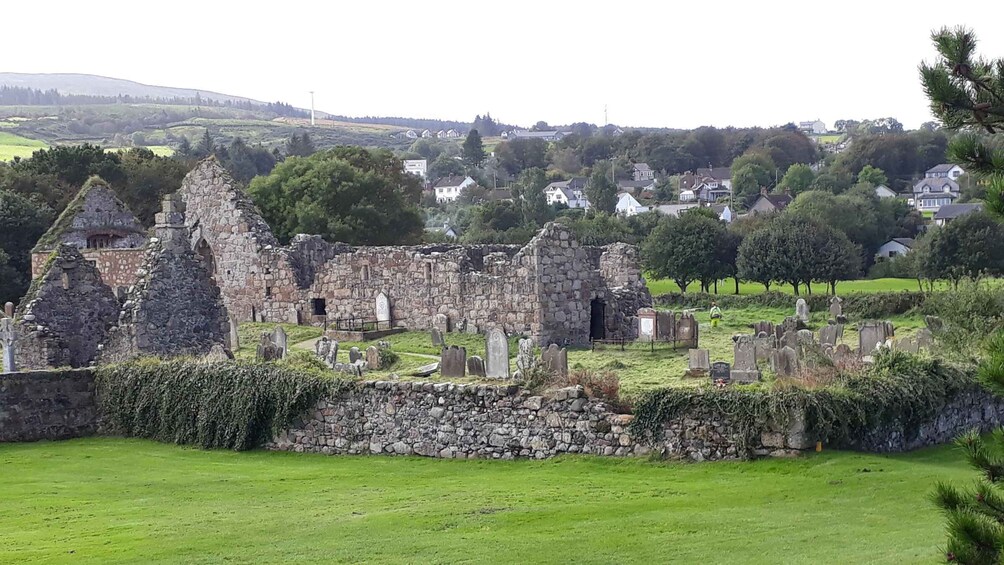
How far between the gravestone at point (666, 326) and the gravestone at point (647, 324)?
13cm

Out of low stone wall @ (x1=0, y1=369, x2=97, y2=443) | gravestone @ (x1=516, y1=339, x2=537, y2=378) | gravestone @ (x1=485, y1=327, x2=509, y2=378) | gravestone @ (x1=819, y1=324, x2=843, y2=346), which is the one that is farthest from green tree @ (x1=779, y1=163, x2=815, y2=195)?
low stone wall @ (x1=0, y1=369, x2=97, y2=443)

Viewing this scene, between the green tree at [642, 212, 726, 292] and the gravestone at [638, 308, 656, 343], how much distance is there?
101 feet

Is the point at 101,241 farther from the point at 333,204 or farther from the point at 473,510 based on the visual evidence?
the point at 473,510

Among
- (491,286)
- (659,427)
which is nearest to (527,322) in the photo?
(491,286)

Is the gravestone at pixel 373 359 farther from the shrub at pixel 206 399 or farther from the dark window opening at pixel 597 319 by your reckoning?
the dark window opening at pixel 597 319

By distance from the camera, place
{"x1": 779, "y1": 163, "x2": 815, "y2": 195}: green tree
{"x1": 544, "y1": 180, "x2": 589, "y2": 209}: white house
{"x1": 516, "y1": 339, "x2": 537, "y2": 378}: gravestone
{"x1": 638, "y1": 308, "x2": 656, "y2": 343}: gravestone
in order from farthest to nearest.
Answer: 1. {"x1": 544, "y1": 180, "x2": 589, "y2": 209}: white house
2. {"x1": 779, "y1": 163, "x2": 815, "y2": 195}: green tree
3. {"x1": 638, "y1": 308, "x2": 656, "y2": 343}: gravestone
4. {"x1": 516, "y1": 339, "x2": 537, "y2": 378}: gravestone

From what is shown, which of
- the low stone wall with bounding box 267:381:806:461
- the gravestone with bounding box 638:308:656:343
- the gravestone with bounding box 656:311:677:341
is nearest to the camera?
the low stone wall with bounding box 267:381:806:461

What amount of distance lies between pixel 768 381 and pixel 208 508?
852 cm

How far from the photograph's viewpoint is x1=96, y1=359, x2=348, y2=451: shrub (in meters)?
20.2

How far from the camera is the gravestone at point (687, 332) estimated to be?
3123 centimetres

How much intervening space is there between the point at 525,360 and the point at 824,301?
2233 centimetres

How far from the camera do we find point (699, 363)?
2352 cm

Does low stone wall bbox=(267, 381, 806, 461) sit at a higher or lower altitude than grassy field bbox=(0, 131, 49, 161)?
lower

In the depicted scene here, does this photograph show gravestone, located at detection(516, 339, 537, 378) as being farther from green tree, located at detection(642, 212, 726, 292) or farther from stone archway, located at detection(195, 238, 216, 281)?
green tree, located at detection(642, 212, 726, 292)
